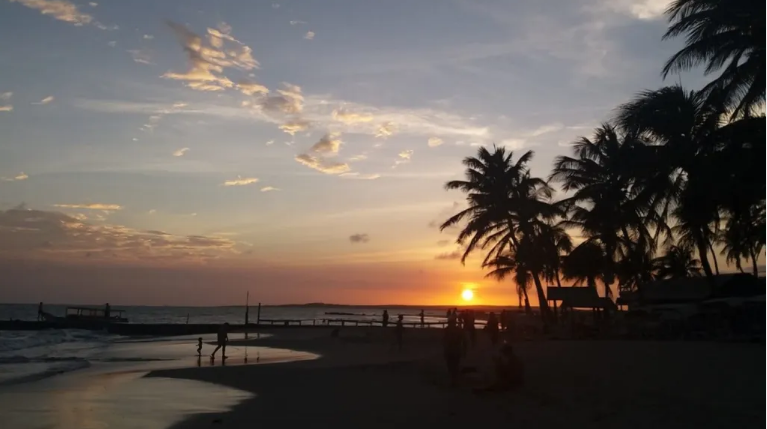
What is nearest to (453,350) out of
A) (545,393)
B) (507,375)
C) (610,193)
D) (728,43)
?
(507,375)

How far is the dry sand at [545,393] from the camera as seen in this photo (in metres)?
10.3

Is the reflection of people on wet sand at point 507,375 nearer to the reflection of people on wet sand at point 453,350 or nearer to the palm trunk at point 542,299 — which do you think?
the reflection of people on wet sand at point 453,350

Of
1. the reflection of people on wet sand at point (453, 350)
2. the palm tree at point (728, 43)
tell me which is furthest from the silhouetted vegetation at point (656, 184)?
the reflection of people on wet sand at point (453, 350)

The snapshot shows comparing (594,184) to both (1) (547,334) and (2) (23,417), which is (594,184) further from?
(2) (23,417)

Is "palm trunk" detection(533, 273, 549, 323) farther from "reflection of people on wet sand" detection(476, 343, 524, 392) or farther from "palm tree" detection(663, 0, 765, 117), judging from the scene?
"reflection of people on wet sand" detection(476, 343, 524, 392)

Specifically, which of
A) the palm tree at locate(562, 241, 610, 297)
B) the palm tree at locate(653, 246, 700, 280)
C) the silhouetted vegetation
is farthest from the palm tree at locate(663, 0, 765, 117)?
the palm tree at locate(653, 246, 700, 280)

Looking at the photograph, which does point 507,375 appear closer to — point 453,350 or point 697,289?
point 453,350

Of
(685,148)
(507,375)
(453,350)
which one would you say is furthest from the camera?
(685,148)

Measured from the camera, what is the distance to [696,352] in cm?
1641

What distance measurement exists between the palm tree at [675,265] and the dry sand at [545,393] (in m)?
23.3

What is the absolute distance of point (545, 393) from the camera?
12.6m

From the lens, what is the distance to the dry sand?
10320mm

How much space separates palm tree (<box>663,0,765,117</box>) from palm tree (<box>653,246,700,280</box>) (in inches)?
813

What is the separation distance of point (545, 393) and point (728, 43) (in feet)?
41.6
